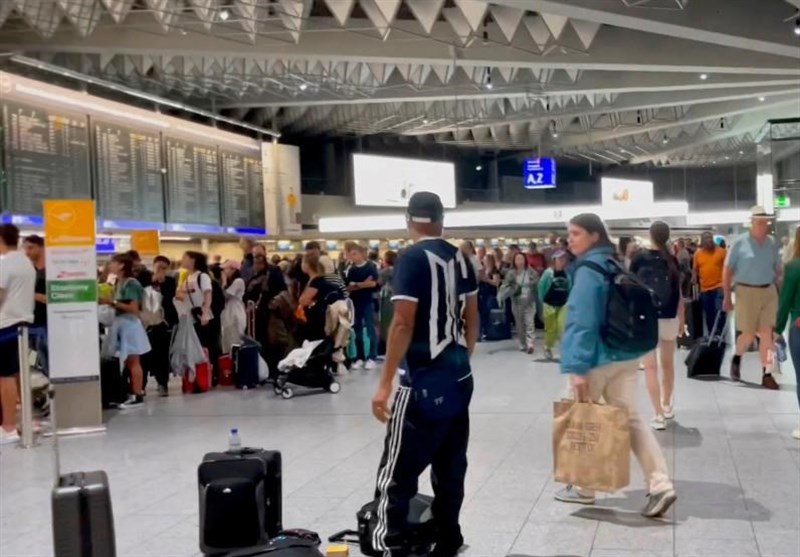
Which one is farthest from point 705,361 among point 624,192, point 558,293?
point 624,192

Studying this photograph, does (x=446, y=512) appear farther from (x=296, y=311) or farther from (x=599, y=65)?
(x=599, y=65)

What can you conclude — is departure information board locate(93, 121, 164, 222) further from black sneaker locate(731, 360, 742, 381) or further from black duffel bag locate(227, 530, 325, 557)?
black duffel bag locate(227, 530, 325, 557)

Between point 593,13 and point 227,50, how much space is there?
17.9 ft

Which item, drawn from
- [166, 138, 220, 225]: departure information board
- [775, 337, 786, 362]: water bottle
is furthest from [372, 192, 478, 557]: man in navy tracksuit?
[166, 138, 220, 225]: departure information board

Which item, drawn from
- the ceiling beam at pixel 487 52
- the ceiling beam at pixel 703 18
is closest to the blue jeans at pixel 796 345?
the ceiling beam at pixel 703 18

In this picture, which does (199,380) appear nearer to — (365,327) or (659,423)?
(365,327)

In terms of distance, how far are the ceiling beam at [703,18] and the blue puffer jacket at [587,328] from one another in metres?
6.00

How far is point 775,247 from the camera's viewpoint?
26.7 ft

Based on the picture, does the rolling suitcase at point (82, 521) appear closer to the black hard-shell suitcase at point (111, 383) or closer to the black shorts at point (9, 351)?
the black shorts at point (9, 351)

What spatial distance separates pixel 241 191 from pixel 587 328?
1395 cm

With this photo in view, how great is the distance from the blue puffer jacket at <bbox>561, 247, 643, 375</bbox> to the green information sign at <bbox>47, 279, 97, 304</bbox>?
185 inches

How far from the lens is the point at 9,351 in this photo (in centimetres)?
723

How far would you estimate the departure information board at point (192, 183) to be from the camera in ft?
49.5

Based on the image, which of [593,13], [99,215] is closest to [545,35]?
[593,13]
